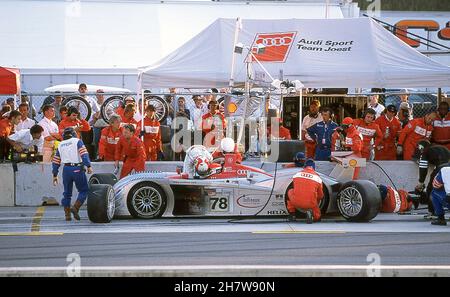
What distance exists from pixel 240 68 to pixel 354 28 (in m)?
2.58

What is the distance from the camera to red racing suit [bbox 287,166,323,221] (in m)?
14.5

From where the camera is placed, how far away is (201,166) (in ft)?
49.3

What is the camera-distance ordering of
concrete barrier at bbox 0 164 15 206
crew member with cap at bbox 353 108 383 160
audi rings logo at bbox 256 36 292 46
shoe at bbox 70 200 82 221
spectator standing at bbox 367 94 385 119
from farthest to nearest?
spectator standing at bbox 367 94 385 119 → audi rings logo at bbox 256 36 292 46 → concrete barrier at bbox 0 164 15 206 → crew member with cap at bbox 353 108 383 160 → shoe at bbox 70 200 82 221

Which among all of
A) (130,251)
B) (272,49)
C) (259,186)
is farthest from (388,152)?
(130,251)

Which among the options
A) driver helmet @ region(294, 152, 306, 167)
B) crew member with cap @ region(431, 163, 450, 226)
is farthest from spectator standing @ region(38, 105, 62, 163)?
crew member with cap @ region(431, 163, 450, 226)

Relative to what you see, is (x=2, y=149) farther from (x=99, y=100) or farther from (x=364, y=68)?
(x=364, y=68)

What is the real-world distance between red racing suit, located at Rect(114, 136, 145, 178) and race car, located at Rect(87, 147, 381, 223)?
71.6 inches

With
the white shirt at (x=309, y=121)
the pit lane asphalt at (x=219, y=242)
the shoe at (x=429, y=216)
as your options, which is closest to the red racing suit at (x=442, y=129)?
the white shirt at (x=309, y=121)

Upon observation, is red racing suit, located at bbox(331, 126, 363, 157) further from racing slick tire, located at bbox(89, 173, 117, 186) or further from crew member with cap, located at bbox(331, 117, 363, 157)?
racing slick tire, located at bbox(89, 173, 117, 186)

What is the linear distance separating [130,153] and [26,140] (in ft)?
9.31

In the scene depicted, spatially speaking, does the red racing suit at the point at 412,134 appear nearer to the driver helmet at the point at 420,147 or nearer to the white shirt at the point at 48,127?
the driver helmet at the point at 420,147

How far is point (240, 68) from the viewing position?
18594 millimetres

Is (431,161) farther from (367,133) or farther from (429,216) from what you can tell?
(367,133)

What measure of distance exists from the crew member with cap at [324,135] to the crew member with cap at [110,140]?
3.88 metres
